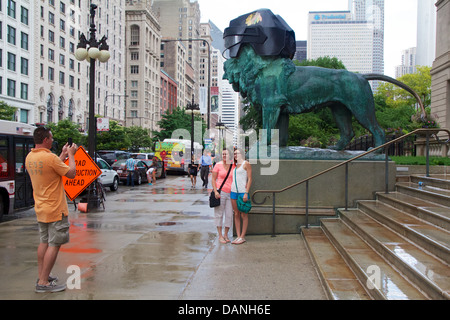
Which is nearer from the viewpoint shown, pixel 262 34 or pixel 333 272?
pixel 333 272

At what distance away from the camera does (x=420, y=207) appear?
622 cm

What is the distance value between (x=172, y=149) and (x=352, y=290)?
99.8 feet

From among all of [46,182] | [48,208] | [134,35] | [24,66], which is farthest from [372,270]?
[134,35]

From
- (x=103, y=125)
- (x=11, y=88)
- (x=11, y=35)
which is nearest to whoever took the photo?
(x=103, y=125)

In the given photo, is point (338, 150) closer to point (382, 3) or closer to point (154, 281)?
point (154, 281)

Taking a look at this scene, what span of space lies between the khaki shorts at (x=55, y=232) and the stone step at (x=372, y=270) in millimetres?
3651

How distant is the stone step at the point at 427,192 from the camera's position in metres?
6.45

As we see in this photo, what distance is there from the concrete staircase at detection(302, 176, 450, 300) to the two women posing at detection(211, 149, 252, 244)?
1281mm

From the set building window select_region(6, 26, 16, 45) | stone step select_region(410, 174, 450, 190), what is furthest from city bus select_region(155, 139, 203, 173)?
building window select_region(6, 26, 16, 45)

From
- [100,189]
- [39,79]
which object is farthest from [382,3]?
[100,189]

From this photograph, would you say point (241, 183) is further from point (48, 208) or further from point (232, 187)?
point (48, 208)

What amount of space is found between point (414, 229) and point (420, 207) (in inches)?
36.4

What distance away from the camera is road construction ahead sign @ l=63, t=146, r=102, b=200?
458 inches

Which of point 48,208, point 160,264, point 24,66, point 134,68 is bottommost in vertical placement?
point 160,264
